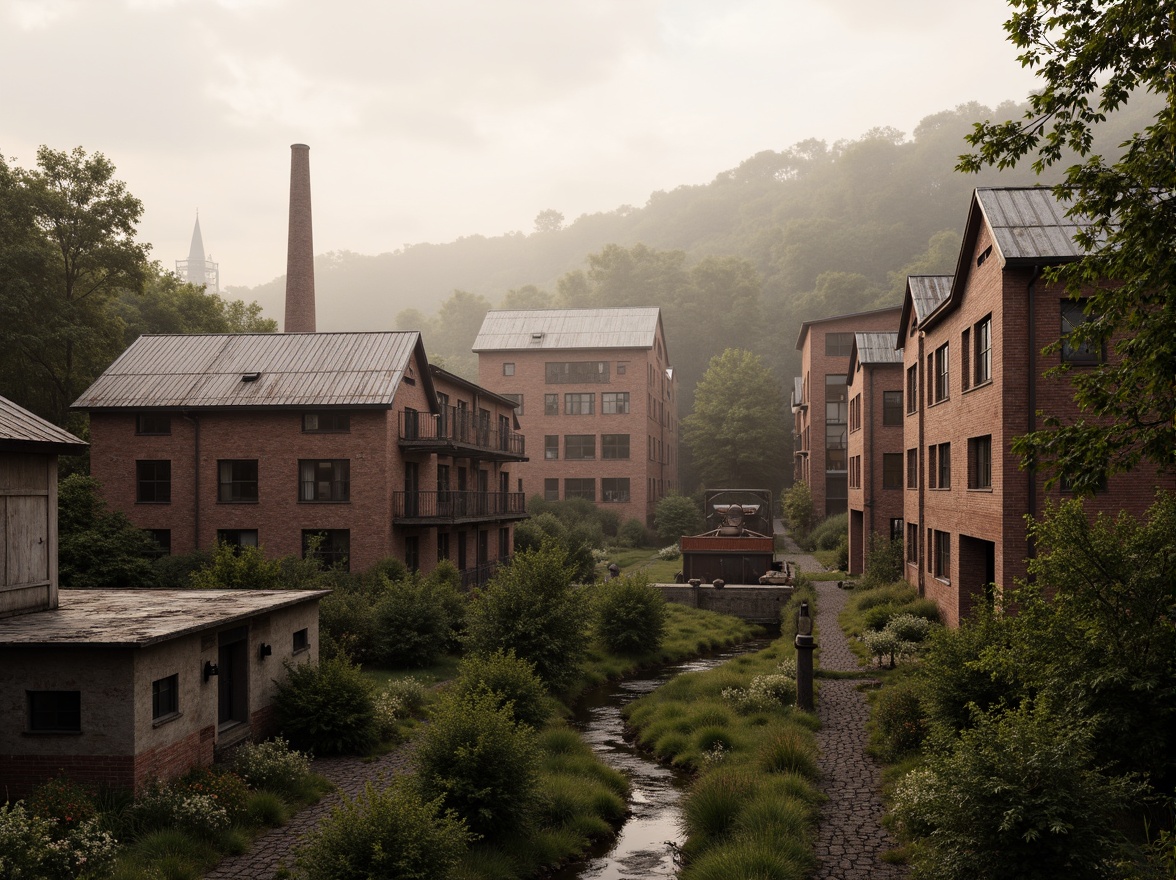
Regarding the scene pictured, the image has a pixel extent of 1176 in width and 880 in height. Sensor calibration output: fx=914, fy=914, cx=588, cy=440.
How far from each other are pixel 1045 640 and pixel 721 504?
38535 millimetres

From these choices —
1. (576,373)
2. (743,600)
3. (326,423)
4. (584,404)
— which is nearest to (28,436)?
(326,423)

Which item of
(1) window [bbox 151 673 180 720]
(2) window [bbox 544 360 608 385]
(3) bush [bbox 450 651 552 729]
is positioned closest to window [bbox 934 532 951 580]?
(3) bush [bbox 450 651 552 729]

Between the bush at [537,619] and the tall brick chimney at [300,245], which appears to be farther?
the tall brick chimney at [300,245]

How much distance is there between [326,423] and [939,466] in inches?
753

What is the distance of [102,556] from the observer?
80.5 feet

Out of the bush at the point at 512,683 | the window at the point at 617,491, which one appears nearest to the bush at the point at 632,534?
the window at the point at 617,491

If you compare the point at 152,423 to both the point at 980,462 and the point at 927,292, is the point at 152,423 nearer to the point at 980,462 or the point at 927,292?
the point at 927,292

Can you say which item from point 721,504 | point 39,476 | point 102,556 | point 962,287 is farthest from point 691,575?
point 39,476

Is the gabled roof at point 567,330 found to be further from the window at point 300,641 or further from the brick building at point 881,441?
the window at point 300,641

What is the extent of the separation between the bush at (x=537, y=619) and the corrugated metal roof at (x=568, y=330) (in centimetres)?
3730

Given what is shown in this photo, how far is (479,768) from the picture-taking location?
12.2 metres

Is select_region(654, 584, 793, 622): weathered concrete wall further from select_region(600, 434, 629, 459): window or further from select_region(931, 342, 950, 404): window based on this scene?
select_region(600, 434, 629, 459): window

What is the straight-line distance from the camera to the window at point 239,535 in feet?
101

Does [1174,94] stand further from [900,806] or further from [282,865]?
[282,865]
